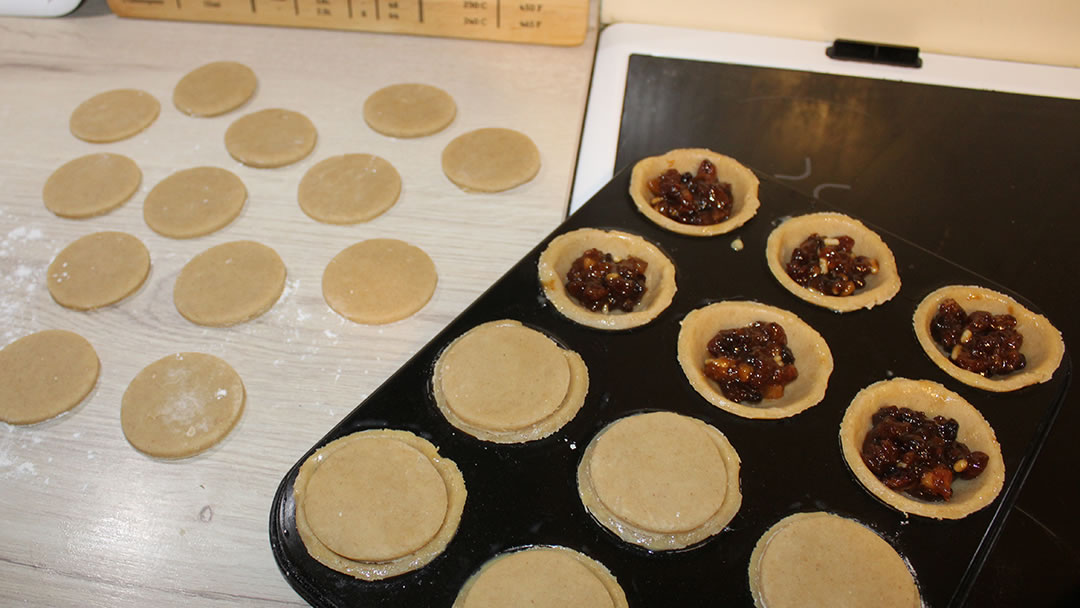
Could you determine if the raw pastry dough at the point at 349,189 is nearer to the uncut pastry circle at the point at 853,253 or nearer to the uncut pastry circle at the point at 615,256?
the uncut pastry circle at the point at 615,256

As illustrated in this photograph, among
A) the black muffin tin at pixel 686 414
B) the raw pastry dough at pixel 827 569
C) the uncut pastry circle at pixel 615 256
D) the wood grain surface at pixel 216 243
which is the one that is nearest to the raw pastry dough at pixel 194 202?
the wood grain surface at pixel 216 243

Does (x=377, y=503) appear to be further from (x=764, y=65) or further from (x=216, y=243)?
(x=764, y=65)

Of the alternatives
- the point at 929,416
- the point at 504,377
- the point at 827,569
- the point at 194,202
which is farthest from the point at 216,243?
the point at 929,416

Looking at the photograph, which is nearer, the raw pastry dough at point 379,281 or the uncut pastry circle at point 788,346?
the uncut pastry circle at point 788,346

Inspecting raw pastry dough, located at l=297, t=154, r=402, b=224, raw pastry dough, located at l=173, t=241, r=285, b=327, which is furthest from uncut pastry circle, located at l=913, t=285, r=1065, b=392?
raw pastry dough, located at l=173, t=241, r=285, b=327

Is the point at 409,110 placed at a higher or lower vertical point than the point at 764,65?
lower

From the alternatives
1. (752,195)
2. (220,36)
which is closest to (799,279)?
(752,195)
